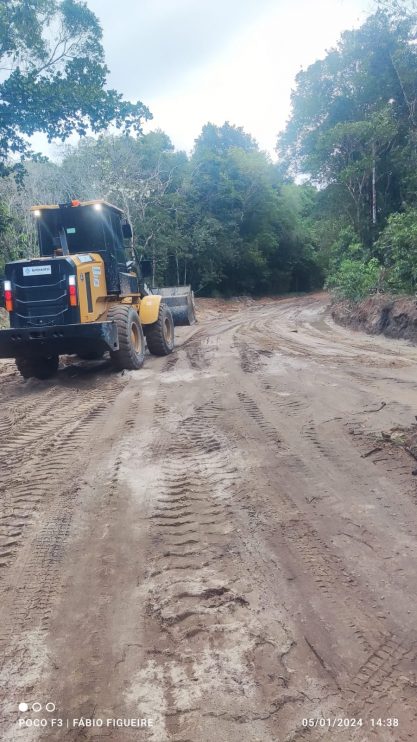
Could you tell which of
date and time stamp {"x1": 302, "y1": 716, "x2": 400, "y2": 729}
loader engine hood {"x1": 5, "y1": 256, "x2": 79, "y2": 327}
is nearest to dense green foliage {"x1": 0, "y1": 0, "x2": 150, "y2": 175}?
loader engine hood {"x1": 5, "y1": 256, "x2": 79, "y2": 327}

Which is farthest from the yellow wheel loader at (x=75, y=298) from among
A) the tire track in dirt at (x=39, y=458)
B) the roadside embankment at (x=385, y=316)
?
the roadside embankment at (x=385, y=316)

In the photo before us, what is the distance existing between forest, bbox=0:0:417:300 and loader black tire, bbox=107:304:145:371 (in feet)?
A: 26.5

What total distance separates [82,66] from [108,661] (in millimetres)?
16892

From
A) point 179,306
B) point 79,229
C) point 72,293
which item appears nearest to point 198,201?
point 179,306

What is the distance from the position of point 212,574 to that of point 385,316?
42.4 feet

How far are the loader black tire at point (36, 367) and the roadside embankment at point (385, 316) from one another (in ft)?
28.1

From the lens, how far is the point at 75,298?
8.84 meters

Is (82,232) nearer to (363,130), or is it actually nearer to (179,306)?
(179,306)

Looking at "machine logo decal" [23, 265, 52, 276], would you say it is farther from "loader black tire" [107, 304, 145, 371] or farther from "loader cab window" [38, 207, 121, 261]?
"loader cab window" [38, 207, 121, 261]

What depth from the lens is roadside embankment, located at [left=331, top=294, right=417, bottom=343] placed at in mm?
13234

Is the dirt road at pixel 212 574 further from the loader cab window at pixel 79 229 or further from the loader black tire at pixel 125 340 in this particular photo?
the loader cab window at pixel 79 229

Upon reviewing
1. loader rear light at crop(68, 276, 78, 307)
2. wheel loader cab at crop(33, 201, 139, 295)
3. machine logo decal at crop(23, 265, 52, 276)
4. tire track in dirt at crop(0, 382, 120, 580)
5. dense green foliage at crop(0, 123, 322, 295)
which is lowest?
tire track in dirt at crop(0, 382, 120, 580)

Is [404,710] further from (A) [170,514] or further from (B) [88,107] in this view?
(B) [88,107]

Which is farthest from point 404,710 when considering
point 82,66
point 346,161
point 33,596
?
point 346,161
